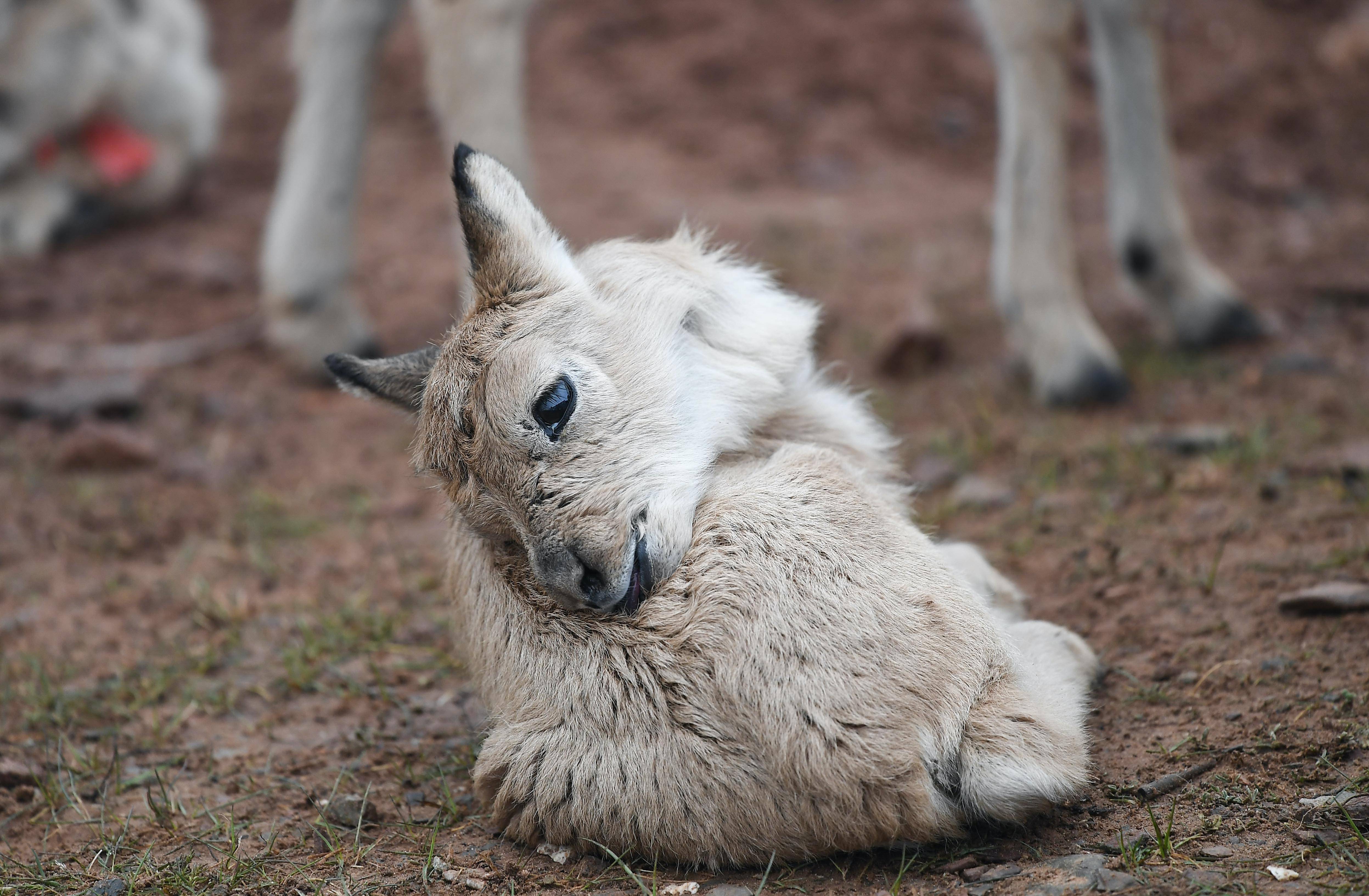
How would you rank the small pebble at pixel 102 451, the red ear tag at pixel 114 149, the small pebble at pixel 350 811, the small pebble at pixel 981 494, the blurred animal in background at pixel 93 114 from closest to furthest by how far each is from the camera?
1. the small pebble at pixel 350 811
2. the small pebble at pixel 981 494
3. the small pebble at pixel 102 451
4. the blurred animal in background at pixel 93 114
5. the red ear tag at pixel 114 149

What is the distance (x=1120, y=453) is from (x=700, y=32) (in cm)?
624

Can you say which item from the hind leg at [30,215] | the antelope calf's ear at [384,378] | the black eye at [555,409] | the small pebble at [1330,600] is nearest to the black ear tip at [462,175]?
the antelope calf's ear at [384,378]

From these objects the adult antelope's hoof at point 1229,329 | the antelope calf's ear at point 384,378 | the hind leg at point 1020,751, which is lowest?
the hind leg at point 1020,751

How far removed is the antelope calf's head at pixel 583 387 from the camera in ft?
8.91

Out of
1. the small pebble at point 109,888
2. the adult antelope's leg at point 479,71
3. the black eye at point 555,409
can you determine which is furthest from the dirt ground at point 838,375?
the adult antelope's leg at point 479,71

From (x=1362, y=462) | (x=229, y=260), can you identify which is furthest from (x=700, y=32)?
(x=1362, y=462)

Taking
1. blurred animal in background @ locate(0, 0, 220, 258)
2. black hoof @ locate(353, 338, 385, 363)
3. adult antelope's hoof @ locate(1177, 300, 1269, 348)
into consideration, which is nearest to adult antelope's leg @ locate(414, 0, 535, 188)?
black hoof @ locate(353, 338, 385, 363)

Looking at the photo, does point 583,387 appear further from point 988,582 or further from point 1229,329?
point 1229,329

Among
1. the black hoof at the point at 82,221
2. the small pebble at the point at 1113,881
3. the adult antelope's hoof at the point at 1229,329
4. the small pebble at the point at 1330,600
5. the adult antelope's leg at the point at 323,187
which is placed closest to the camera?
the small pebble at the point at 1113,881

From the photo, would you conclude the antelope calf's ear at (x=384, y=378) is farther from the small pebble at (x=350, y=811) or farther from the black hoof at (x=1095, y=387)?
the black hoof at (x=1095, y=387)

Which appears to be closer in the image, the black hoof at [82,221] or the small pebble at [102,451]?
the small pebble at [102,451]

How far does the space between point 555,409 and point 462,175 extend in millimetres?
750

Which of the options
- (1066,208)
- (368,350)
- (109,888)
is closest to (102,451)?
(368,350)

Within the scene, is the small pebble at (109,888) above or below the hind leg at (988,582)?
below
